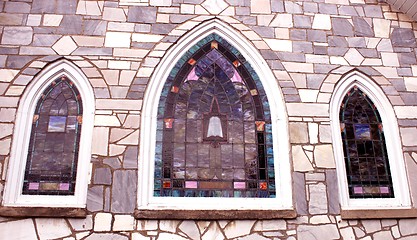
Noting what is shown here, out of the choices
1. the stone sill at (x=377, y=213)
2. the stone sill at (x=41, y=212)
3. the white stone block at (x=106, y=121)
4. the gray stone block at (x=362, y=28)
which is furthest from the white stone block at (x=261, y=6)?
the stone sill at (x=41, y=212)

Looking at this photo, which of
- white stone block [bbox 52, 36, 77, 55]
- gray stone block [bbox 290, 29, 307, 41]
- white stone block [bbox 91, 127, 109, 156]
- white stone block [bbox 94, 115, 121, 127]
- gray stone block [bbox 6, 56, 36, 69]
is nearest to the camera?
white stone block [bbox 91, 127, 109, 156]

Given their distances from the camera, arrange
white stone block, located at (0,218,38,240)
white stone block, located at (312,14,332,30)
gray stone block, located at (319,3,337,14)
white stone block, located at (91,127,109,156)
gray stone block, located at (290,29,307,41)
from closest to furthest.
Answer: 1. white stone block, located at (0,218,38,240)
2. white stone block, located at (91,127,109,156)
3. gray stone block, located at (290,29,307,41)
4. white stone block, located at (312,14,332,30)
5. gray stone block, located at (319,3,337,14)

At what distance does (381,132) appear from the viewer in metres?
4.83

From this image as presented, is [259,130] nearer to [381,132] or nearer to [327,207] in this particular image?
[327,207]

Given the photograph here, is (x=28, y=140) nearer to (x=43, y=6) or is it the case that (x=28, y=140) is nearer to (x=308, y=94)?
(x=43, y=6)

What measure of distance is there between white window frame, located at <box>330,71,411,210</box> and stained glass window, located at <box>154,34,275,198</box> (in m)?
0.82

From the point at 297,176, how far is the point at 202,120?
4.23 ft

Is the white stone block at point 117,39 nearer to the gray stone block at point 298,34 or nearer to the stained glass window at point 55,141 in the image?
the stained glass window at point 55,141

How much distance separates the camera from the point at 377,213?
4.29 meters

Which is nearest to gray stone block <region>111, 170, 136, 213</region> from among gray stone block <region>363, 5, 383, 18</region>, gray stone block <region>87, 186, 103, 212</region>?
gray stone block <region>87, 186, 103, 212</region>

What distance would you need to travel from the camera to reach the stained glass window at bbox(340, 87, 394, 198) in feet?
15.0

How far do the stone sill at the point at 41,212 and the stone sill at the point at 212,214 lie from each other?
62 centimetres

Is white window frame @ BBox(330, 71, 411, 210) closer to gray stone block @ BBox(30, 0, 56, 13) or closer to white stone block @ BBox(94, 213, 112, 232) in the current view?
white stone block @ BBox(94, 213, 112, 232)

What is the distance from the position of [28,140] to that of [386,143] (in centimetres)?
428
